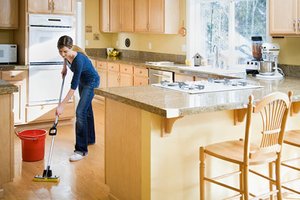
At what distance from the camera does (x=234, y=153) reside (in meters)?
2.71

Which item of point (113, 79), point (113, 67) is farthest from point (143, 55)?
point (113, 79)

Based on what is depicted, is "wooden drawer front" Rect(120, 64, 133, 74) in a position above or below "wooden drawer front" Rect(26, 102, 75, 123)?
above

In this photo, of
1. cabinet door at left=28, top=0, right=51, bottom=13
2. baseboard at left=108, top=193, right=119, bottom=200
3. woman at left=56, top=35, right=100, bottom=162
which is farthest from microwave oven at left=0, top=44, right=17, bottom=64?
baseboard at left=108, top=193, right=119, bottom=200

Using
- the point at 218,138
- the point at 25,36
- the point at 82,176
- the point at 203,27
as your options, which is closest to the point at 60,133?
the point at 25,36

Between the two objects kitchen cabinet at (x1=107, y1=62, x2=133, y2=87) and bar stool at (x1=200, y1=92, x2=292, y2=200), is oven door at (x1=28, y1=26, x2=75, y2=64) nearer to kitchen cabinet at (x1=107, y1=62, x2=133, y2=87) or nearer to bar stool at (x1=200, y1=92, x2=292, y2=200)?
kitchen cabinet at (x1=107, y1=62, x2=133, y2=87)

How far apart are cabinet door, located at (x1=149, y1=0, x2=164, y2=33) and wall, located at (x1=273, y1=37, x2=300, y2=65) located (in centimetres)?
224

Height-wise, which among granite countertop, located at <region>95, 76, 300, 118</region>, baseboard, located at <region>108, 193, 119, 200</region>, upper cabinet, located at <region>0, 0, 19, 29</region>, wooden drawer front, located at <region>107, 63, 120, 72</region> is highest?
upper cabinet, located at <region>0, 0, 19, 29</region>

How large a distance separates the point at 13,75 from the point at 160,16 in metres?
2.46

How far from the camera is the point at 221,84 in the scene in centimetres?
353

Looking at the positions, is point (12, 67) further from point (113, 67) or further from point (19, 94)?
point (113, 67)

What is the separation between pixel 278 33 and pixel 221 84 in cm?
105

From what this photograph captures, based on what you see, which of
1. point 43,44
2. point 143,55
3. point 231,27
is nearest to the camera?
point 231,27

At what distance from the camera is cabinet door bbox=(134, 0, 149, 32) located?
682 cm

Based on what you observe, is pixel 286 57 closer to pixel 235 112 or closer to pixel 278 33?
pixel 278 33
